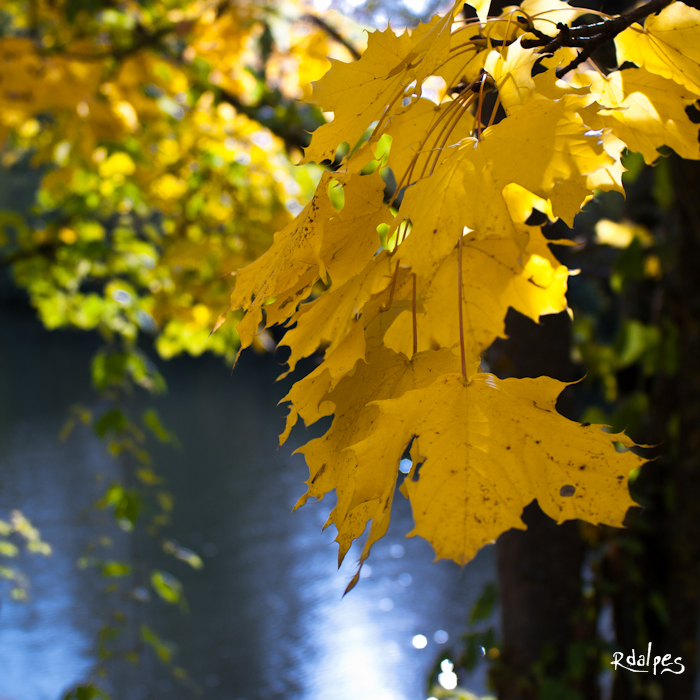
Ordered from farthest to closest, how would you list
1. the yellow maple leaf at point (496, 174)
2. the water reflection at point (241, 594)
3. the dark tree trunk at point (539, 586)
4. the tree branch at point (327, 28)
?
the water reflection at point (241, 594), the tree branch at point (327, 28), the dark tree trunk at point (539, 586), the yellow maple leaf at point (496, 174)

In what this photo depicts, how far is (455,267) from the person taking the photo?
0.32 meters

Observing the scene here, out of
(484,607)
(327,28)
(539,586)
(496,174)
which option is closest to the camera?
(496,174)

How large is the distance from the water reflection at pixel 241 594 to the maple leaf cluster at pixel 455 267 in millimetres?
1406

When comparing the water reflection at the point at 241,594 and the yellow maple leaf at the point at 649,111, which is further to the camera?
the water reflection at the point at 241,594

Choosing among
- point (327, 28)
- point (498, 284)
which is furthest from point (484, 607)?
point (327, 28)

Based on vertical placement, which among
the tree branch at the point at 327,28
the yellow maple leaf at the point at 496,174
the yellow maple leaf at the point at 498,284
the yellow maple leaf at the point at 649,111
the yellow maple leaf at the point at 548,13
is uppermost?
the tree branch at the point at 327,28

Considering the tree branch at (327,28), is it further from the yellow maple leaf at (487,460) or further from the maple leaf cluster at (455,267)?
the yellow maple leaf at (487,460)

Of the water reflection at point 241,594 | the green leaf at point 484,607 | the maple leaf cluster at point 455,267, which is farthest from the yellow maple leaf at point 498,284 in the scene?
the water reflection at point 241,594

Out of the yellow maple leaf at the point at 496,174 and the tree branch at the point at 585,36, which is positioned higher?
the tree branch at the point at 585,36

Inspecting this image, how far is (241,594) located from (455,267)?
3.50m

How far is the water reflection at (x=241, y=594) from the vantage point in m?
2.79
